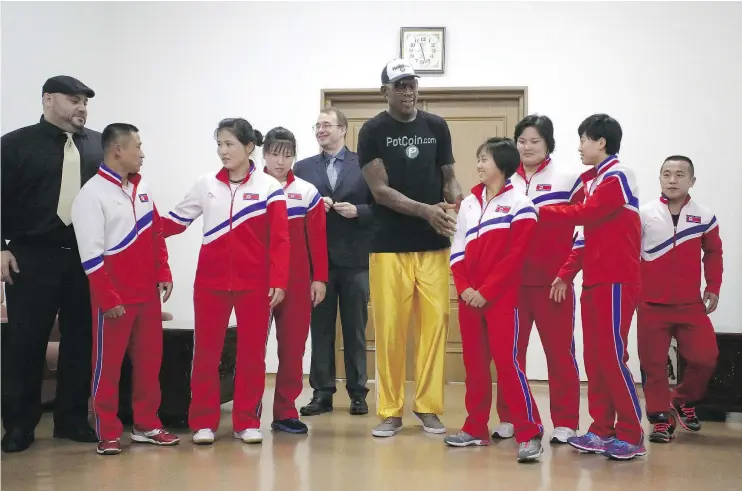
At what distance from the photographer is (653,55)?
17.6 ft

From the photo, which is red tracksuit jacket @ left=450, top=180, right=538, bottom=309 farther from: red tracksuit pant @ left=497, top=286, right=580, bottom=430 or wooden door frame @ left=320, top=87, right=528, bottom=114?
wooden door frame @ left=320, top=87, right=528, bottom=114

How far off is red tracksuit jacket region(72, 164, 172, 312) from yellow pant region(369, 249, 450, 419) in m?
0.98

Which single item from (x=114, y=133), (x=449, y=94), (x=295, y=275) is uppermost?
(x=449, y=94)

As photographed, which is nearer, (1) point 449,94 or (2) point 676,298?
(2) point 676,298

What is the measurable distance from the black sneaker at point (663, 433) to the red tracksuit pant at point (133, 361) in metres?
2.19

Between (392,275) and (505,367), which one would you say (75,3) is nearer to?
(392,275)

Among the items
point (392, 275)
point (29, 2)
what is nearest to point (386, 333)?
point (392, 275)

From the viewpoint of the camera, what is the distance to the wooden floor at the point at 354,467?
8.46 ft

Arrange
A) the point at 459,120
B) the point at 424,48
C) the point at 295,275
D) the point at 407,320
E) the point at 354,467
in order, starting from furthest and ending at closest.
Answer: the point at 459,120 < the point at 424,48 < the point at 295,275 < the point at 407,320 < the point at 354,467

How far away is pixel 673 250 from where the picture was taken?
3730 mm

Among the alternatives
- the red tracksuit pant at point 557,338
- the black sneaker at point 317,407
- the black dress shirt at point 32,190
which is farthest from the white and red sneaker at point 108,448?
the red tracksuit pant at point 557,338

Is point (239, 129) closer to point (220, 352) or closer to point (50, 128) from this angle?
point (50, 128)

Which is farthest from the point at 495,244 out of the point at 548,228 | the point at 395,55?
the point at 395,55

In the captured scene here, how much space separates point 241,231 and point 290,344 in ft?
1.95
